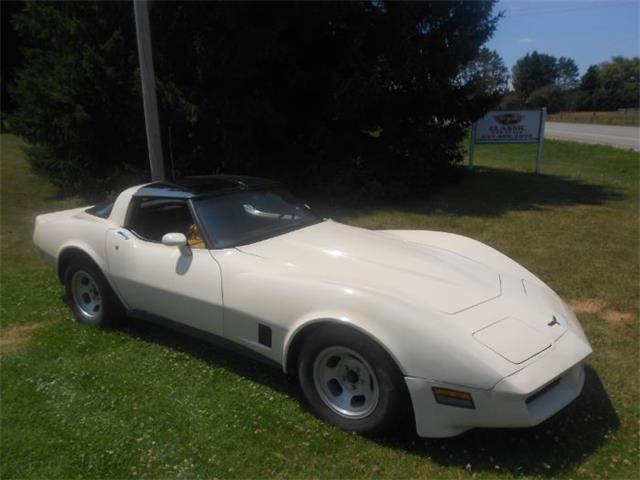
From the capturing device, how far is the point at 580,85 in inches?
3506

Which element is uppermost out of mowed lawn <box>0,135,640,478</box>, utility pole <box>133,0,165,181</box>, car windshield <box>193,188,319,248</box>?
utility pole <box>133,0,165,181</box>

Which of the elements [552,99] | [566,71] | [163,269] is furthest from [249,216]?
[566,71]

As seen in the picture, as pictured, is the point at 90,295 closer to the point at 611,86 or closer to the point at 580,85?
the point at 611,86

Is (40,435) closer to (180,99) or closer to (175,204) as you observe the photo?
(175,204)

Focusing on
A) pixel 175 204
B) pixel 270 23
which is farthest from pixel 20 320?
pixel 270 23

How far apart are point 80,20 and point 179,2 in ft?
6.52

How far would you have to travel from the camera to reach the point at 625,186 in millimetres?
11703

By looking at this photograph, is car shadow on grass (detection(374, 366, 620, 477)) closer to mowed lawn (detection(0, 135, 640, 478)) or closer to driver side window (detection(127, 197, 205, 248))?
mowed lawn (detection(0, 135, 640, 478))

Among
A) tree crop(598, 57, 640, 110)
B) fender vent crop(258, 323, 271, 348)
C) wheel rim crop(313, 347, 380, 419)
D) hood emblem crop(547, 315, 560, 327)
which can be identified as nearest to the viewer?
wheel rim crop(313, 347, 380, 419)

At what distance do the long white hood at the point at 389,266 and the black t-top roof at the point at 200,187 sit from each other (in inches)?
26.8

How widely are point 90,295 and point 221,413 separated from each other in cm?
211

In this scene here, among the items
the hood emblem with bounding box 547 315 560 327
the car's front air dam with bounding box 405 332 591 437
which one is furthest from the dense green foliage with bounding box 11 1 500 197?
the car's front air dam with bounding box 405 332 591 437

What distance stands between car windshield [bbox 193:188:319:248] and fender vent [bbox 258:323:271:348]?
0.73m

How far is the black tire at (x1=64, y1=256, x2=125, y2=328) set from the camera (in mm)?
4496
